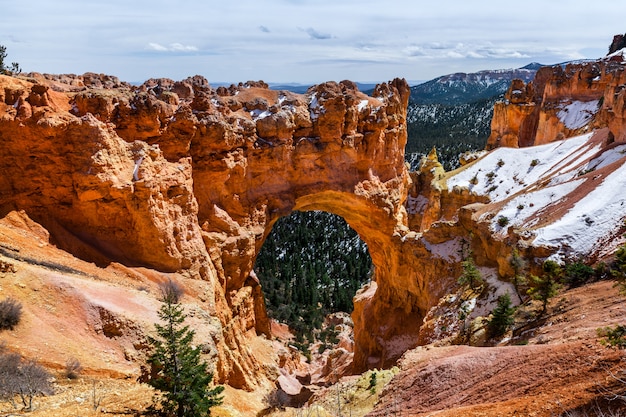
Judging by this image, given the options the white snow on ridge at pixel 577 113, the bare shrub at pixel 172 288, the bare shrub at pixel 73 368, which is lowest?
the bare shrub at pixel 172 288

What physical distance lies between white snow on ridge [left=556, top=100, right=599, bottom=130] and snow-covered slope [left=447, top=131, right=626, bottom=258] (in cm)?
1513

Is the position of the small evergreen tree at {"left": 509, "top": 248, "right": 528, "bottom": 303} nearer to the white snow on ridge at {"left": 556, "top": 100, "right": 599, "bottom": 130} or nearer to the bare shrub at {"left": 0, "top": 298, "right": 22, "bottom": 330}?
the bare shrub at {"left": 0, "top": 298, "right": 22, "bottom": 330}

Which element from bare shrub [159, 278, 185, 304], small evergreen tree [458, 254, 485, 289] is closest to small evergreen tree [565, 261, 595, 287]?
small evergreen tree [458, 254, 485, 289]

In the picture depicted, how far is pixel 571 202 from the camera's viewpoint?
77.0 feet

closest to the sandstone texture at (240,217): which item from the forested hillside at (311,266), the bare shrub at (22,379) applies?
the bare shrub at (22,379)

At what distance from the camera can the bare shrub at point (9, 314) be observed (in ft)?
40.2

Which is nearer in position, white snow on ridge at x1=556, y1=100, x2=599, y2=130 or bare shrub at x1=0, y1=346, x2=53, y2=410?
bare shrub at x1=0, y1=346, x2=53, y2=410

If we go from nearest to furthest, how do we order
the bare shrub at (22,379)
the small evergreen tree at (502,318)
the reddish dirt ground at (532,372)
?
the reddish dirt ground at (532,372), the bare shrub at (22,379), the small evergreen tree at (502,318)

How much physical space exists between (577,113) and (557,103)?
130 inches

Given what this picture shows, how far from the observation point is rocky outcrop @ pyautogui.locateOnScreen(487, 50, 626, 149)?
52750 mm

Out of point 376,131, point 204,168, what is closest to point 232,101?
point 204,168

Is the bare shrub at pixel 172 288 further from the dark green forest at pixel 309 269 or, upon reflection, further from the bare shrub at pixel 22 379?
the dark green forest at pixel 309 269

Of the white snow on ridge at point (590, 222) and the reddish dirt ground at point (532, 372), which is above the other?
the white snow on ridge at point (590, 222)

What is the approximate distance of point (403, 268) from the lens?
3300 cm
